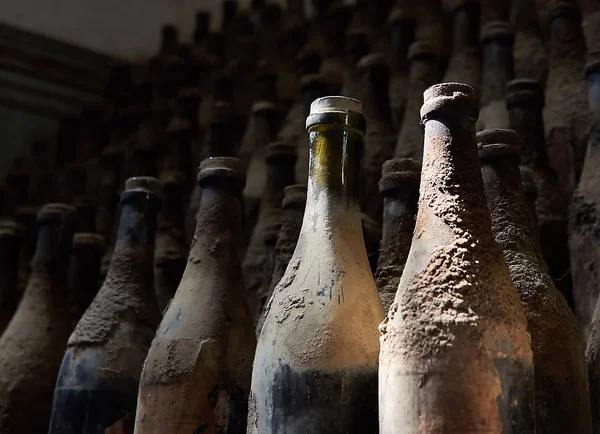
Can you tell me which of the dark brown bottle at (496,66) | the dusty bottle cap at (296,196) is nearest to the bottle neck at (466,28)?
the dark brown bottle at (496,66)

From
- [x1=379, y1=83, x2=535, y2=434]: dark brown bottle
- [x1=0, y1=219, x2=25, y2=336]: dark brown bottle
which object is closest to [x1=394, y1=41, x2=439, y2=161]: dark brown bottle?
[x1=379, y1=83, x2=535, y2=434]: dark brown bottle

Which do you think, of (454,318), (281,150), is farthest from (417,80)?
(454,318)

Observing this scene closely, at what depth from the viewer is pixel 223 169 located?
804mm

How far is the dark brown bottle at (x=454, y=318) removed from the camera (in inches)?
18.4

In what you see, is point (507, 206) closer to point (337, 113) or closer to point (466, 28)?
point (337, 113)

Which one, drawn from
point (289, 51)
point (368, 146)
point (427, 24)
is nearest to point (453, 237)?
point (368, 146)

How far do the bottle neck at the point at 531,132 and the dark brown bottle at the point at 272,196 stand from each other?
13.1 inches

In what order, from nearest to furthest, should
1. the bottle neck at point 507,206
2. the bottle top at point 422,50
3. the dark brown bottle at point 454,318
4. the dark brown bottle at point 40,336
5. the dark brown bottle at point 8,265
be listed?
the dark brown bottle at point 454,318 → the bottle neck at point 507,206 → the dark brown bottle at point 40,336 → the bottle top at point 422,50 → the dark brown bottle at point 8,265

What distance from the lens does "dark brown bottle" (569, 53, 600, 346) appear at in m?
0.75

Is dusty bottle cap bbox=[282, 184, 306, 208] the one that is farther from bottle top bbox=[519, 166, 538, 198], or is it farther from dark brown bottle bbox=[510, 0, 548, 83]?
dark brown bottle bbox=[510, 0, 548, 83]

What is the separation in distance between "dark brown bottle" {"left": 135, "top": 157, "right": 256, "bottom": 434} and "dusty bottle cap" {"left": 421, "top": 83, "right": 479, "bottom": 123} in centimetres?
31

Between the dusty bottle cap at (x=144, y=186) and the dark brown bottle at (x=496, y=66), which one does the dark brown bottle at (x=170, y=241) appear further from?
the dark brown bottle at (x=496, y=66)

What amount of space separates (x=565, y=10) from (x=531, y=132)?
0.88 feet

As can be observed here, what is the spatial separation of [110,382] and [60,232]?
32 centimetres
